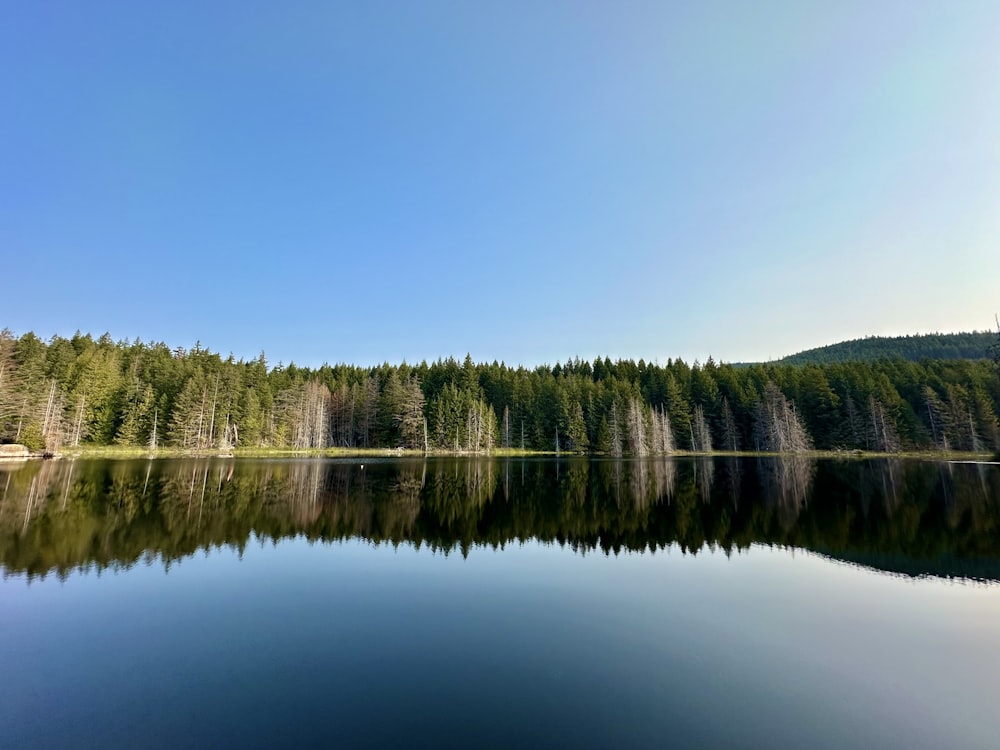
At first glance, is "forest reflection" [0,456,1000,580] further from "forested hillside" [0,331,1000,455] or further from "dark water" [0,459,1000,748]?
"forested hillside" [0,331,1000,455]

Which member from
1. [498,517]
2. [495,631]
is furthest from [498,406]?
[495,631]

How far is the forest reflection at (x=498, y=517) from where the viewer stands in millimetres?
16750

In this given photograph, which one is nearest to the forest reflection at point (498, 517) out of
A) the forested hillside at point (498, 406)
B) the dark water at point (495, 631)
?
the dark water at point (495, 631)

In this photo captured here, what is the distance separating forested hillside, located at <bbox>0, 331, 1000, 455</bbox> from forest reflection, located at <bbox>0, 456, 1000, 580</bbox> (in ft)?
164

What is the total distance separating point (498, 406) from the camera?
359 ft

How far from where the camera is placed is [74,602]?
37.1 ft

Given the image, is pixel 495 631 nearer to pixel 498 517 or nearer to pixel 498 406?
pixel 498 517

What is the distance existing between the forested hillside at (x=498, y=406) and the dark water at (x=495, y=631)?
2763 inches

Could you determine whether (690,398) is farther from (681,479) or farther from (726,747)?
(726,747)

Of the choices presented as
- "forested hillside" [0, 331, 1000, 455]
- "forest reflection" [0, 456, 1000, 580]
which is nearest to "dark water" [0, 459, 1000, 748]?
"forest reflection" [0, 456, 1000, 580]

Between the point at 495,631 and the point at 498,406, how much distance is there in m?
99.4

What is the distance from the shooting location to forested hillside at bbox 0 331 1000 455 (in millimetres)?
80750

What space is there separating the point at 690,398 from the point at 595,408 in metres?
23.2

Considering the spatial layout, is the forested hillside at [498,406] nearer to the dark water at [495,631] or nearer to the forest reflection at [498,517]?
the forest reflection at [498,517]
